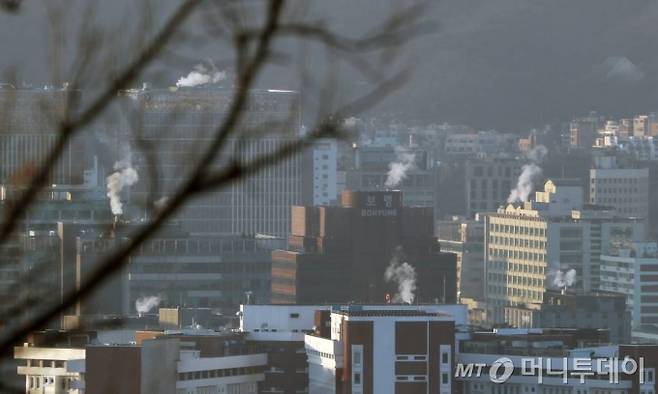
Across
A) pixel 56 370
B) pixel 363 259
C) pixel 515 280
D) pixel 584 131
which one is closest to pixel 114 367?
pixel 56 370

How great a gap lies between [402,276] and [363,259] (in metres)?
0.61

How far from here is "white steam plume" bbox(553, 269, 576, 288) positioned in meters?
35.2

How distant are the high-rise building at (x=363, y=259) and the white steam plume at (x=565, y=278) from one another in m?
4.55

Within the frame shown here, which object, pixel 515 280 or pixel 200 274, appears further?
pixel 515 280

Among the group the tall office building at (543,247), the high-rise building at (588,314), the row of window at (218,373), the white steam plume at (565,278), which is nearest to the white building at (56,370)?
the row of window at (218,373)

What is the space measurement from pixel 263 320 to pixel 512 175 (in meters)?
24.1

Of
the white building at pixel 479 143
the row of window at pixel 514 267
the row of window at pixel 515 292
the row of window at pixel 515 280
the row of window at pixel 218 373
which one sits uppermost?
the white building at pixel 479 143

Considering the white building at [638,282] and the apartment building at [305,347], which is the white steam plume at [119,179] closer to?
the white building at [638,282]

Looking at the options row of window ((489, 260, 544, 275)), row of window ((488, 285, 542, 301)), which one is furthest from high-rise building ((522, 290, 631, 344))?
row of window ((489, 260, 544, 275))

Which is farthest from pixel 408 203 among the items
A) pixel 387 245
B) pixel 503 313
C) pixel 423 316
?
pixel 423 316

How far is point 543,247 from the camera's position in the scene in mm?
35969

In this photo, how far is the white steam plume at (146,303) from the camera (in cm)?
3038

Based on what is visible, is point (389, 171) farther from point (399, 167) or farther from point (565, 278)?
point (565, 278)

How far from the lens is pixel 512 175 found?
46312 millimetres
